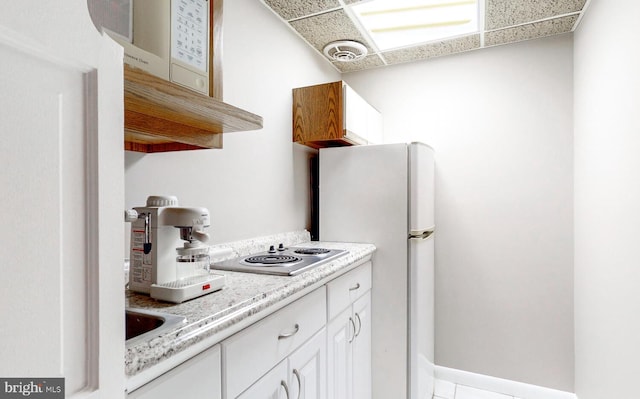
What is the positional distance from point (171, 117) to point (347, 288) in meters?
1.07

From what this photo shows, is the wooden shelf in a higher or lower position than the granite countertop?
higher

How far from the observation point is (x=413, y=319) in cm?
192

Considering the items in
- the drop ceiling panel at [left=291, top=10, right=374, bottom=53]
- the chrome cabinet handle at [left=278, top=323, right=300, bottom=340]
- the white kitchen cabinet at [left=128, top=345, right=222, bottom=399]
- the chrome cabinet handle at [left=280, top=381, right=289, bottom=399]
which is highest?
the drop ceiling panel at [left=291, top=10, right=374, bottom=53]

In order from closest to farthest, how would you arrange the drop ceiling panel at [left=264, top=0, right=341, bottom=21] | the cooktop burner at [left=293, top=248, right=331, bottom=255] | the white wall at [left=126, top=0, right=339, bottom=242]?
the white wall at [left=126, top=0, right=339, bottom=242], the cooktop burner at [left=293, top=248, right=331, bottom=255], the drop ceiling panel at [left=264, top=0, right=341, bottom=21]

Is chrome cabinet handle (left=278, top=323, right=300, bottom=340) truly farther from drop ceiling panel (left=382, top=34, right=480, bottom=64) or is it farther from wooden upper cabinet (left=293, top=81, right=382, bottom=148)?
drop ceiling panel (left=382, top=34, right=480, bottom=64)

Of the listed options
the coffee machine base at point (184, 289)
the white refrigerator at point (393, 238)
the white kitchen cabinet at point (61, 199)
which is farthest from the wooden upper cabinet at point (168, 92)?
the white refrigerator at point (393, 238)

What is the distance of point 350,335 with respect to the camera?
1.68 meters

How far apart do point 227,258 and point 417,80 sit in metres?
1.99

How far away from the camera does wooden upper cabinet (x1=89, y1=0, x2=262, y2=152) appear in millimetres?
812

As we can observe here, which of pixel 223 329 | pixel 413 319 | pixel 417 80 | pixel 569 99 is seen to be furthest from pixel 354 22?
pixel 223 329

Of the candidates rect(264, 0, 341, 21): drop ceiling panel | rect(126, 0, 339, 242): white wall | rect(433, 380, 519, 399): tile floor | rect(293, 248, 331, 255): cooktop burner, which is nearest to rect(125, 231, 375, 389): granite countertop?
rect(293, 248, 331, 255): cooktop burner

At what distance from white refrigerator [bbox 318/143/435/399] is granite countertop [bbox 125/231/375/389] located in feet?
1.97

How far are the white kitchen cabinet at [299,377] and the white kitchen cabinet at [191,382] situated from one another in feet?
0.42

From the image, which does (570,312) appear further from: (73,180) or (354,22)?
(73,180)
